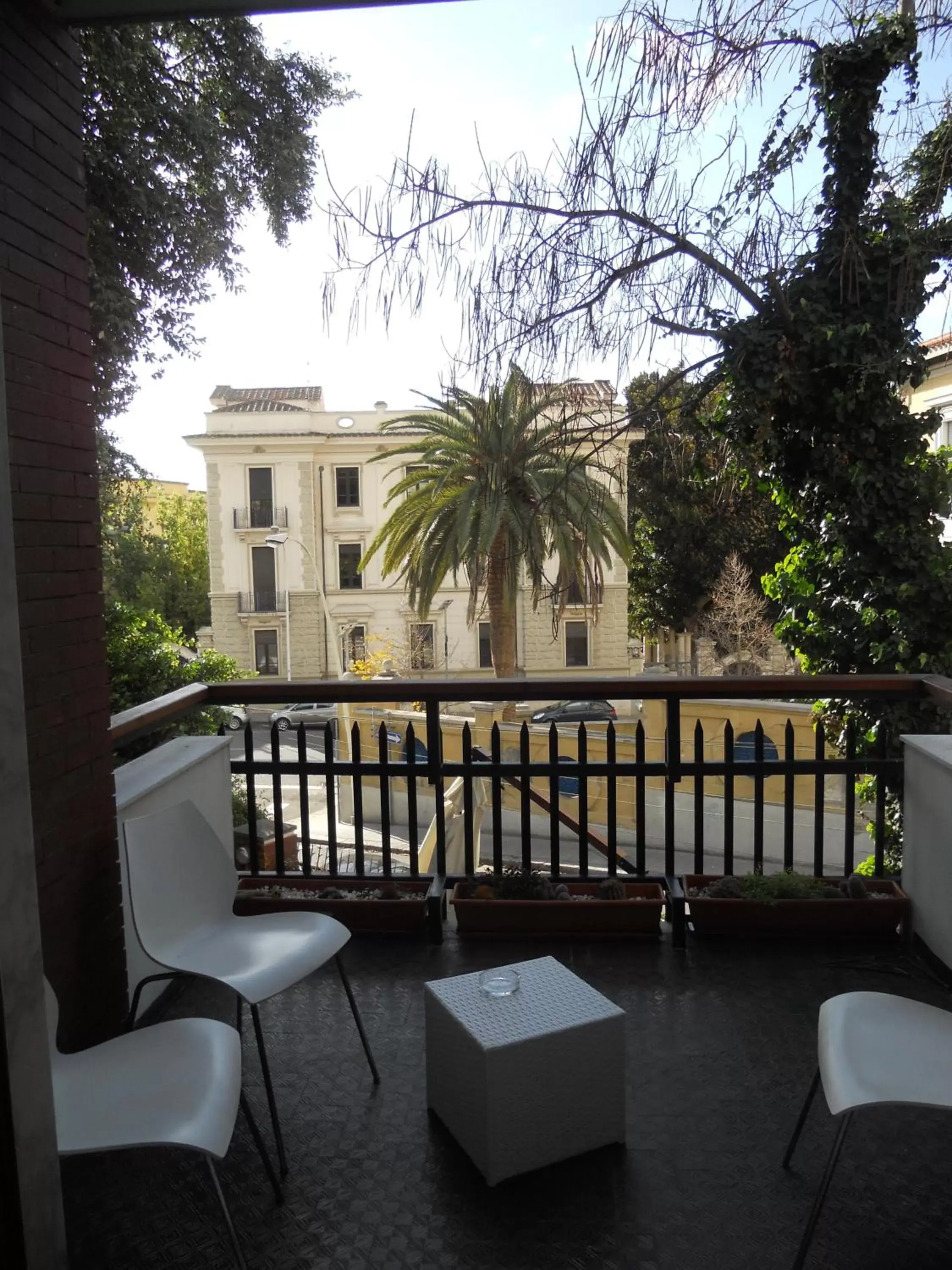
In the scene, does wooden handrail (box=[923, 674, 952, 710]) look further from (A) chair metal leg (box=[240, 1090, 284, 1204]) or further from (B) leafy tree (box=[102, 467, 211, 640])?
(B) leafy tree (box=[102, 467, 211, 640])

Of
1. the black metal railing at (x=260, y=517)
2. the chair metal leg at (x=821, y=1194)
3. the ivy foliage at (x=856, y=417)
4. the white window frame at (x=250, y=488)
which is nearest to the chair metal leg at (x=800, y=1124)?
the chair metal leg at (x=821, y=1194)

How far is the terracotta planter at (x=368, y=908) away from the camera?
3023 mm

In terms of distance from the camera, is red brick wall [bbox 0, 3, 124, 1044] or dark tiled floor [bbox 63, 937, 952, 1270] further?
red brick wall [bbox 0, 3, 124, 1044]

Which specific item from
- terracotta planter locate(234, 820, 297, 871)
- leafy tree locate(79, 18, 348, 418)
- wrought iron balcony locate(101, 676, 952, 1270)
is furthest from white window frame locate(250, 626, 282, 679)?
wrought iron balcony locate(101, 676, 952, 1270)

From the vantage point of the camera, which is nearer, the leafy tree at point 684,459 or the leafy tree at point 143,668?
the leafy tree at point 684,459

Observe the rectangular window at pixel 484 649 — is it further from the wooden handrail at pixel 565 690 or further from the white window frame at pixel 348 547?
the wooden handrail at pixel 565 690

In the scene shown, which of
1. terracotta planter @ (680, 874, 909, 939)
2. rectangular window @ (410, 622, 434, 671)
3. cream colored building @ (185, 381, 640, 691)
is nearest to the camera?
terracotta planter @ (680, 874, 909, 939)

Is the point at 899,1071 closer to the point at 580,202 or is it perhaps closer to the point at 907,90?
the point at 580,202

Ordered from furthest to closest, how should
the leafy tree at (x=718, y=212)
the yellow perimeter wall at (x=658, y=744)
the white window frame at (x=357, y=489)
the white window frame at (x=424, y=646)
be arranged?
the white window frame at (x=357, y=489) → the white window frame at (x=424, y=646) → the yellow perimeter wall at (x=658, y=744) → the leafy tree at (x=718, y=212)

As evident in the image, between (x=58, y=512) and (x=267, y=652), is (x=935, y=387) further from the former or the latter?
(x=267, y=652)

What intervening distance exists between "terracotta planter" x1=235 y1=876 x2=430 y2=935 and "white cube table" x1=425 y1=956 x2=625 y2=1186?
104cm

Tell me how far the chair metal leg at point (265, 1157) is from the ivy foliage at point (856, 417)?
3.15 metres

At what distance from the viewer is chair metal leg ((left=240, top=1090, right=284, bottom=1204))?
1745 millimetres

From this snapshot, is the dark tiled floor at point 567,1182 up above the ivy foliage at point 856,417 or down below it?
below
